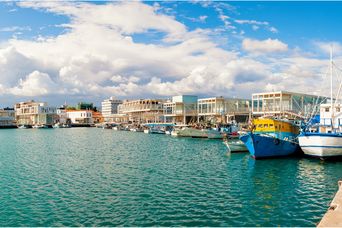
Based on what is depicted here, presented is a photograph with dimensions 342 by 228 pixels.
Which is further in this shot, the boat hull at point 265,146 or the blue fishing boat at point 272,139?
the blue fishing boat at point 272,139

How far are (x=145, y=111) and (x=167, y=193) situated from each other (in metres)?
142

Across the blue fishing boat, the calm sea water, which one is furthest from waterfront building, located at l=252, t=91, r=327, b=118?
the calm sea water

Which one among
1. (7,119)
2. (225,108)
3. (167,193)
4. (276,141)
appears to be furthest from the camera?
(7,119)

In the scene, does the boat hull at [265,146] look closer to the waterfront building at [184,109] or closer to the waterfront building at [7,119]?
the waterfront building at [184,109]

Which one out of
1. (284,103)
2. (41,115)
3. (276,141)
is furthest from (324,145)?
(41,115)

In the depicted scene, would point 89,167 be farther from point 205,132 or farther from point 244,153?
point 205,132

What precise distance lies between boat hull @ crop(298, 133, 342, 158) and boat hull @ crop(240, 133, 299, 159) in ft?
12.3

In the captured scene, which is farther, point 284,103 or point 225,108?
point 225,108

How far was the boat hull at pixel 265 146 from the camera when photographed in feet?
123

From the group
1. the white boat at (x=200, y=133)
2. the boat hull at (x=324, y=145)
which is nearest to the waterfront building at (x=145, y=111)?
the white boat at (x=200, y=133)

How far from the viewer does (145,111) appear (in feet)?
536

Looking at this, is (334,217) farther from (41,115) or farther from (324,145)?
(41,115)

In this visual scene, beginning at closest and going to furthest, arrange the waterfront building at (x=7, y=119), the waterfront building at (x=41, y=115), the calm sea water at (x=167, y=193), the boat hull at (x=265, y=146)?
the calm sea water at (x=167, y=193)
the boat hull at (x=265, y=146)
the waterfront building at (x=7, y=119)
the waterfront building at (x=41, y=115)

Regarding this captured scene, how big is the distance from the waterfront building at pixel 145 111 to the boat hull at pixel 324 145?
111 metres
